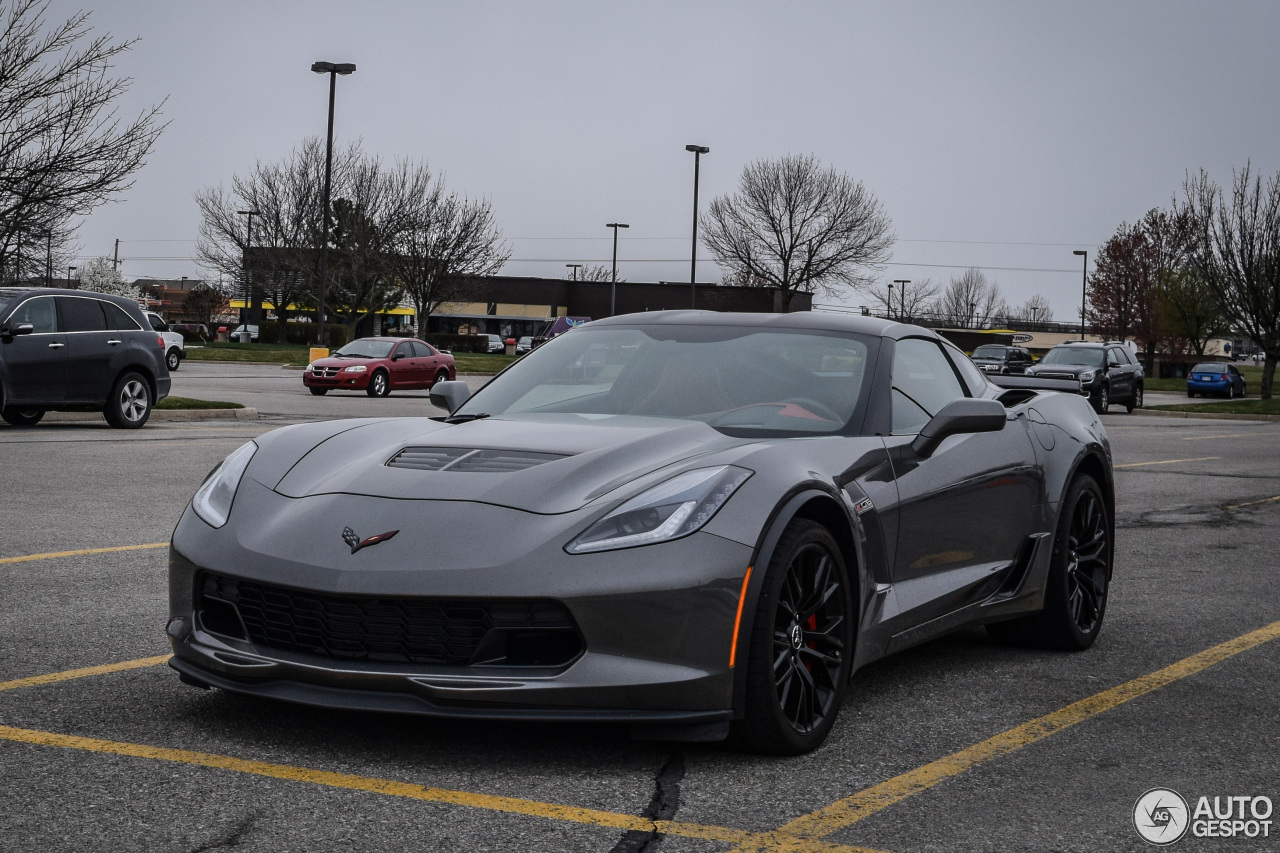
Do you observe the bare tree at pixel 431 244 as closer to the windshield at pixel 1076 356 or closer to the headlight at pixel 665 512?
the windshield at pixel 1076 356

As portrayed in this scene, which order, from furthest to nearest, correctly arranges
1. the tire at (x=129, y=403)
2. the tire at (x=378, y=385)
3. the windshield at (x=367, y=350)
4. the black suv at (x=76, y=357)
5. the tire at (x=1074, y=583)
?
the windshield at (x=367, y=350), the tire at (x=378, y=385), the tire at (x=129, y=403), the black suv at (x=76, y=357), the tire at (x=1074, y=583)

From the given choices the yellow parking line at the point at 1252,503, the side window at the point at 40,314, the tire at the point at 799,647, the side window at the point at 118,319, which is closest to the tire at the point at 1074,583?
the tire at the point at 799,647

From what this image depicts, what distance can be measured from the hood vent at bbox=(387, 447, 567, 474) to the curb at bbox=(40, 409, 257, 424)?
612 inches

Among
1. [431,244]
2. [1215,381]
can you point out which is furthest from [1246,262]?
[431,244]

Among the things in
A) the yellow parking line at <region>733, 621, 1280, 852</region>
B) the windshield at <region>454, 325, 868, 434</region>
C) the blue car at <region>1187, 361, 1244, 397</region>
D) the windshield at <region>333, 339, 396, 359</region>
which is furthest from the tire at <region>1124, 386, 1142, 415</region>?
the windshield at <region>454, 325, 868, 434</region>

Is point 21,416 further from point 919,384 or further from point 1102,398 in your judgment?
point 1102,398

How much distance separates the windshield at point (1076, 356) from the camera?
114 feet

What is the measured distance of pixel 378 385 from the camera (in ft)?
102

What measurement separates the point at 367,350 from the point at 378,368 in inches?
41.0

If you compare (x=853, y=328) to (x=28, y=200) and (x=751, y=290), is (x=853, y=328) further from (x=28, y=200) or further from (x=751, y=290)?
(x=751, y=290)

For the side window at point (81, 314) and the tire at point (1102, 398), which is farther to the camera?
the tire at point (1102, 398)

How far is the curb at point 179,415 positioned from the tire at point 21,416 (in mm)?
938

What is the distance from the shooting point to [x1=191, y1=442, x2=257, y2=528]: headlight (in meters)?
4.20

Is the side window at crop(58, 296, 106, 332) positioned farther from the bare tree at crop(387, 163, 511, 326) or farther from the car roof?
the bare tree at crop(387, 163, 511, 326)
